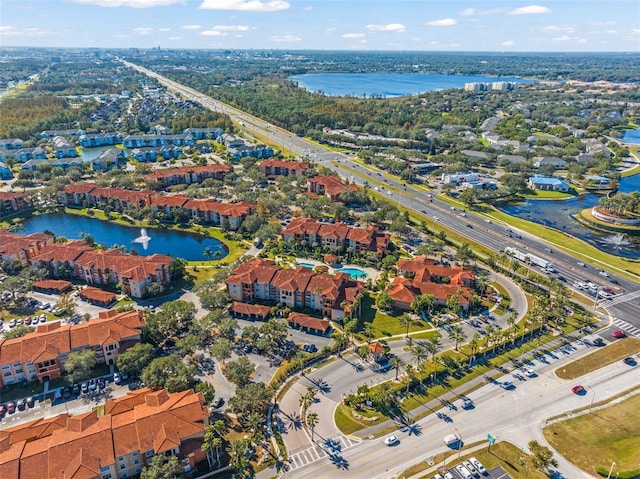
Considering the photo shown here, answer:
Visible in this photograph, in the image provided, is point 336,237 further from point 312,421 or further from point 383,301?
point 312,421

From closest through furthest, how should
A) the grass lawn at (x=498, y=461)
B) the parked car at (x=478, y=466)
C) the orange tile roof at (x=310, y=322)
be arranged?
the parked car at (x=478, y=466) → the grass lawn at (x=498, y=461) → the orange tile roof at (x=310, y=322)

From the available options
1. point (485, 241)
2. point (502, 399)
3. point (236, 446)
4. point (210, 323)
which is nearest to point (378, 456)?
point (236, 446)

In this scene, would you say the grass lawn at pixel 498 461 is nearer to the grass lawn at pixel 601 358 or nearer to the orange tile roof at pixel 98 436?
the grass lawn at pixel 601 358

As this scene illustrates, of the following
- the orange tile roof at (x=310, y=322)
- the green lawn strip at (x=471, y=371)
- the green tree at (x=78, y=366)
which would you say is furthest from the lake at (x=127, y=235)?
the green lawn strip at (x=471, y=371)

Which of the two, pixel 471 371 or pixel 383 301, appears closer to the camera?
pixel 471 371

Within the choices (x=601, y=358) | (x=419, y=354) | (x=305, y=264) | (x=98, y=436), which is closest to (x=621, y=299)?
(x=601, y=358)

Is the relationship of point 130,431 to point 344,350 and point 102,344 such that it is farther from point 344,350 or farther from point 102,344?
point 344,350
